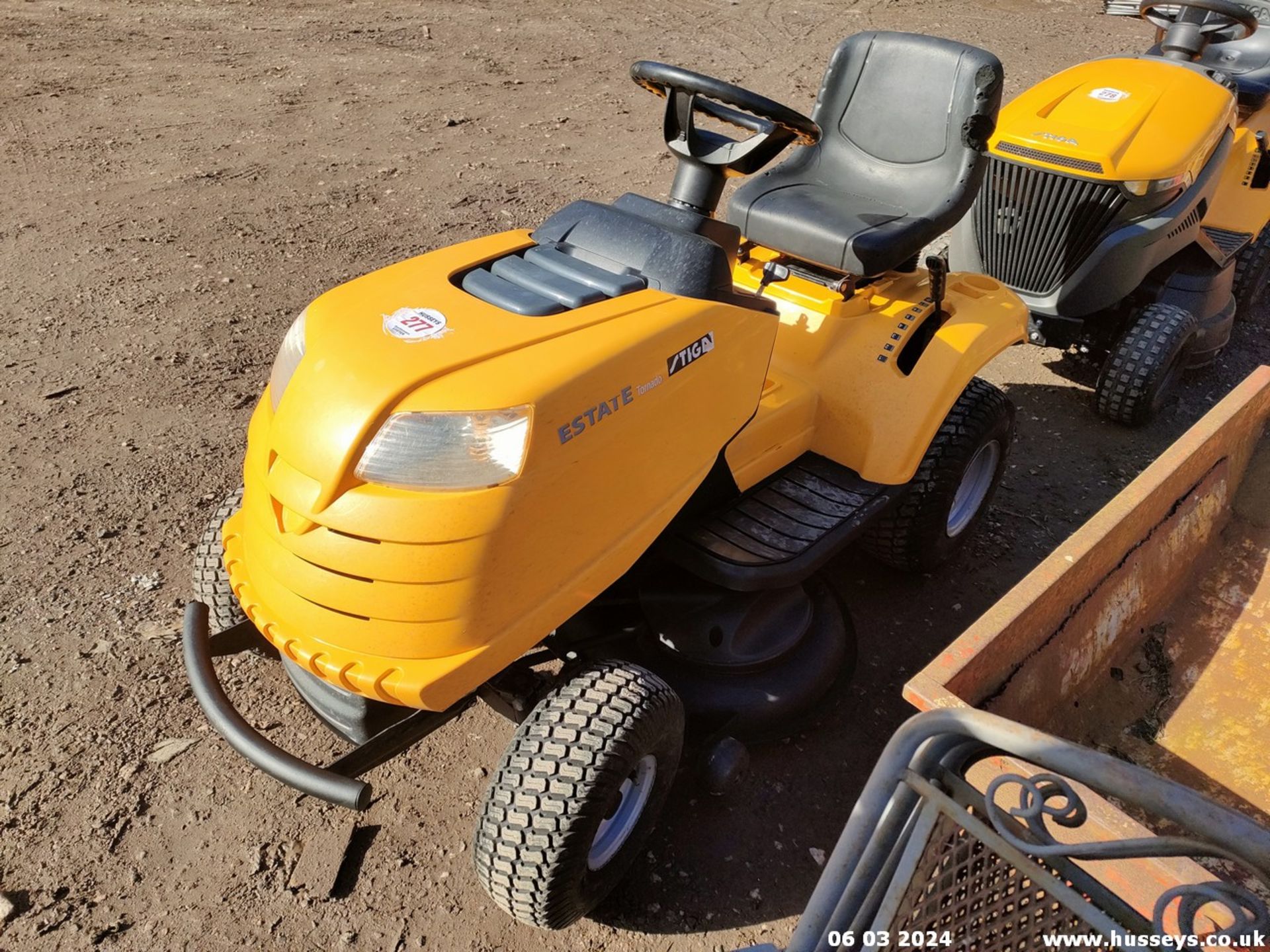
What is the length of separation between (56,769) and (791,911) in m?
1.89

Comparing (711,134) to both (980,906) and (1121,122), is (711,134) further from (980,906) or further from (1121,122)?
(1121,122)

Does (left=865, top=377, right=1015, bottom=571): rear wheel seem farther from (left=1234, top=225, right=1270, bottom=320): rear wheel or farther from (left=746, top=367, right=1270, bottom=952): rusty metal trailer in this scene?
(left=1234, top=225, right=1270, bottom=320): rear wheel

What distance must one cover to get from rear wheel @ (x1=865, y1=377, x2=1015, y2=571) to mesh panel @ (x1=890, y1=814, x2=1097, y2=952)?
1.41 metres

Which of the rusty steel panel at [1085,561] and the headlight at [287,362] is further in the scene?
the headlight at [287,362]

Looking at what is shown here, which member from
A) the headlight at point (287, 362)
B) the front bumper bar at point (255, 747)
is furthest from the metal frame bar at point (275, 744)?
the headlight at point (287, 362)

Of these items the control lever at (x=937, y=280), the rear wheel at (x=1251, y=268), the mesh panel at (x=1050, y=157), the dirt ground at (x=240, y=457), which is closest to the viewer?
the dirt ground at (x=240, y=457)

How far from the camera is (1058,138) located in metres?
3.73

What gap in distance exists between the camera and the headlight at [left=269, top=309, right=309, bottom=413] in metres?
2.01

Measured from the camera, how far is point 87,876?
223cm

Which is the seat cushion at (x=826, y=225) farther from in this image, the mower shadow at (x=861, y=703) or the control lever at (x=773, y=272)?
the mower shadow at (x=861, y=703)

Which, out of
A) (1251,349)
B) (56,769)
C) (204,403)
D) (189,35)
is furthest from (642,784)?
(189,35)

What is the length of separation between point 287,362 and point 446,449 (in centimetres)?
54

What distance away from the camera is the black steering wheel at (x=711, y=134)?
213 cm

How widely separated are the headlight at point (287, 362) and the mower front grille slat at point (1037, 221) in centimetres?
295
